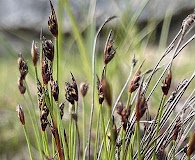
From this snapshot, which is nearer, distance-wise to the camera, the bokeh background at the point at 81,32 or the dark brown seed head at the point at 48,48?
the dark brown seed head at the point at 48,48

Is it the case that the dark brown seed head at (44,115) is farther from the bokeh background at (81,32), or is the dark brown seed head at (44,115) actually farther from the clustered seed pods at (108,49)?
the bokeh background at (81,32)

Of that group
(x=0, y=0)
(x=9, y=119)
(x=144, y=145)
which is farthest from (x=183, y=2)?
(x=144, y=145)

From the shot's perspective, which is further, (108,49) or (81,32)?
(81,32)

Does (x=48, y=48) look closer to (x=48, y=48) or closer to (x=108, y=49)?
(x=48, y=48)

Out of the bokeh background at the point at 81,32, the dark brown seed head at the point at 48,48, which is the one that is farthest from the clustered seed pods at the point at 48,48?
the bokeh background at the point at 81,32

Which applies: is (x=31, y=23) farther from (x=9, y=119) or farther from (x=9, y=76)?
(x=9, y=119)

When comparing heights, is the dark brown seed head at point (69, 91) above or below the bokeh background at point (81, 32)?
below

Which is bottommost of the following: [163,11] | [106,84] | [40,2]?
[106,84]

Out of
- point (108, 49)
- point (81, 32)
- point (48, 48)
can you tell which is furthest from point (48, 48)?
point (81, 32)
